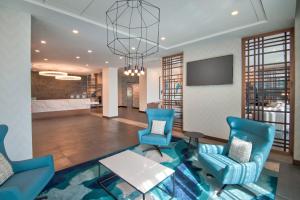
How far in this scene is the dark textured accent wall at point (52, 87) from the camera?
10.5 metres

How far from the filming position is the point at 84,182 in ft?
7.72

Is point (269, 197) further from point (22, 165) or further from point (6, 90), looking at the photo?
point (6, 90)

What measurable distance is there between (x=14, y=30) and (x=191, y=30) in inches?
146

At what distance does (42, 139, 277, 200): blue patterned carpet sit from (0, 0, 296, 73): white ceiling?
9.96ft

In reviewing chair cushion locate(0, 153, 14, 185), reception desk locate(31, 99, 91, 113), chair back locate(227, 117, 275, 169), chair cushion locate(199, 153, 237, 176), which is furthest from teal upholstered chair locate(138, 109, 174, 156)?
reception desk locate(31, 99, 91, 113)

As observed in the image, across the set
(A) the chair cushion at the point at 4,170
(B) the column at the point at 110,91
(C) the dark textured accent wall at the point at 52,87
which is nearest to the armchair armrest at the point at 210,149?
(A) the chair cushion at the point at 4,170

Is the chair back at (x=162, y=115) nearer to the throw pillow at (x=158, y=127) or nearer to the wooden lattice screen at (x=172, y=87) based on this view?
the throw pillow at (x=158, y=127)

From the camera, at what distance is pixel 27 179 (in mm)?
1796

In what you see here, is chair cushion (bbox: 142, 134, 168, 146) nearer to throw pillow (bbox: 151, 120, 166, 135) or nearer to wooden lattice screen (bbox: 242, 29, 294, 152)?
throw pillow (bbox: 151, 120, 166, 135)

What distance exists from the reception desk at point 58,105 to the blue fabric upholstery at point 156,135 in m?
6.84

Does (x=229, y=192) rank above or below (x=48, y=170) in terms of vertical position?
below

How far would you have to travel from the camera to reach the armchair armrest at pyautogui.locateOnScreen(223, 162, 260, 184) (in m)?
2.04

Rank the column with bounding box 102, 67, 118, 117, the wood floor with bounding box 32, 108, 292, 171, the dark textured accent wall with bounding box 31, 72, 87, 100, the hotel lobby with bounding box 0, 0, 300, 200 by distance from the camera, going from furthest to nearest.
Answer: the dark textured accent wall with bounding box 31, 72, 87, 100 → the column with bounding box 102, 67, 118, 117 → the wood floor with bounding box 32, 108, 292, 171 → the hotel lobby with bounding box 0, 0, 300, 200

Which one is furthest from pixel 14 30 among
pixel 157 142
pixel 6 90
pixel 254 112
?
pixel 254 112
